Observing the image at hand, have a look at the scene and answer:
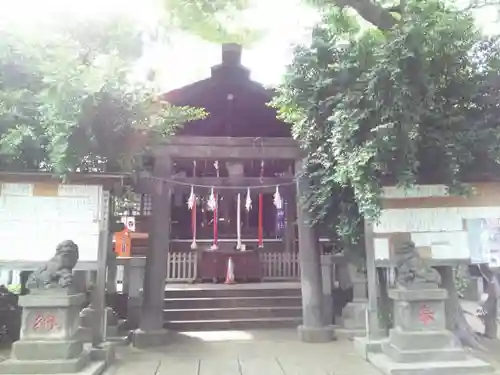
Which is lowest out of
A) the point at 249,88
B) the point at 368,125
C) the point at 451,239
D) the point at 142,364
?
the point at 142,364

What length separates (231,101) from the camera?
37.0 ft

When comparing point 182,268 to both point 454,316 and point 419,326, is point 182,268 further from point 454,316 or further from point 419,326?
point 419,326

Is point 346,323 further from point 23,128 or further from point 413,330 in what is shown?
point 23,128

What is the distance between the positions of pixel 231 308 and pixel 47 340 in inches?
210

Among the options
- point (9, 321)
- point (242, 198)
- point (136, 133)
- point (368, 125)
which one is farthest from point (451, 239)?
point (242, 198)

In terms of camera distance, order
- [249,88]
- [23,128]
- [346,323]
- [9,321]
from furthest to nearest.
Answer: [249,88], [346,323], [9,321], [23,128]

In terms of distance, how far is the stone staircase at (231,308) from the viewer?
10.3 metres

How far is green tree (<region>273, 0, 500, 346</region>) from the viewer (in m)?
6.05

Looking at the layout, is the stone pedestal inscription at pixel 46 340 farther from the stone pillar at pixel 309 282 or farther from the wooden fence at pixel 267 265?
the wooden fence at pixel 267 265

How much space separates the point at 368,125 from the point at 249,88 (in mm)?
4887

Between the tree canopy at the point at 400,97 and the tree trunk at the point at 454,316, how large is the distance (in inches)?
59.7

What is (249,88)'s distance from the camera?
35.2 ft

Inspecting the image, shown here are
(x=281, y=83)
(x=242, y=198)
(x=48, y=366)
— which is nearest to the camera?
(x=48, y=366)

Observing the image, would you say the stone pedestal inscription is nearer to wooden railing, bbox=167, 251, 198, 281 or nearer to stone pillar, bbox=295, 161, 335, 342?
stone pillar, bbox=295, 161, 335, 342
